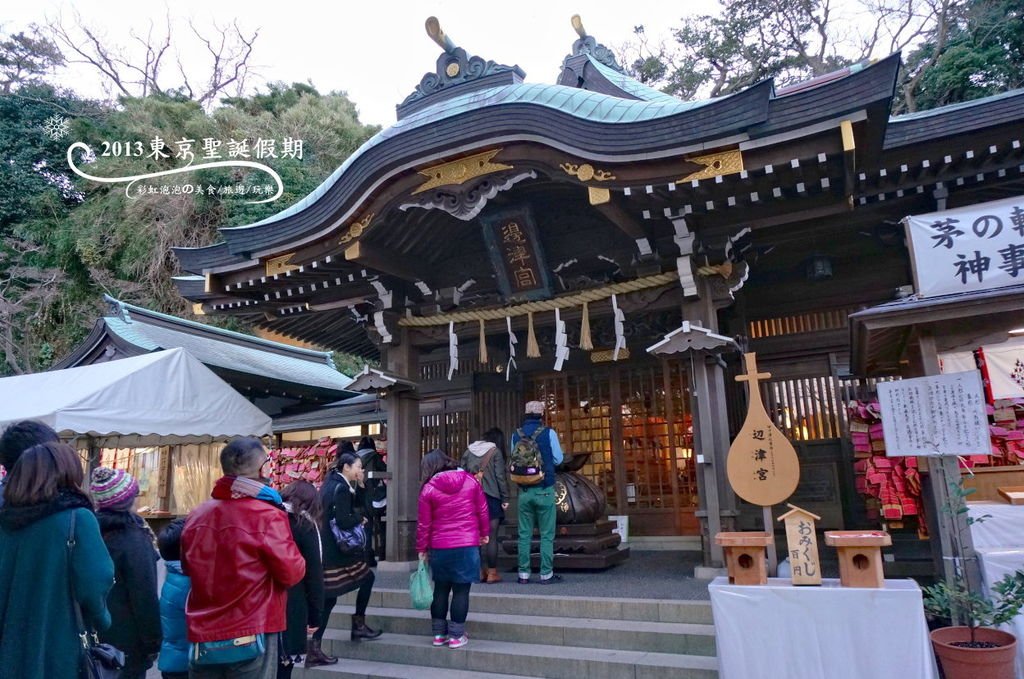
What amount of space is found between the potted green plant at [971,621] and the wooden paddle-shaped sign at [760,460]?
1.16 meters

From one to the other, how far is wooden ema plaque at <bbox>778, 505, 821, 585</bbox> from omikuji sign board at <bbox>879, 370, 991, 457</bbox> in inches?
38.7

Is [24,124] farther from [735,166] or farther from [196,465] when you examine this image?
[735,166]

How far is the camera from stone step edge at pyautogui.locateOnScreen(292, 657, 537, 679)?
491cm

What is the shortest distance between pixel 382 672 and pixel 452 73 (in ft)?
22.7

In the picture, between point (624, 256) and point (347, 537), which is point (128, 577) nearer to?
point (347, 537)

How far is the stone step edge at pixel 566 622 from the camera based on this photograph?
492 cm

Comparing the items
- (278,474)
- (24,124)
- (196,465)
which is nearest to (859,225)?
(278,474)

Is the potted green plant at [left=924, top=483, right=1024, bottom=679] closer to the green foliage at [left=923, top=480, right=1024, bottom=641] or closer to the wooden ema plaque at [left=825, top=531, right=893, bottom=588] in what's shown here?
the green foliage at [left=923, top=480, right=1024, bottom=641]

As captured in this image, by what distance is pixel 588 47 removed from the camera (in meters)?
9.66

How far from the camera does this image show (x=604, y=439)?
31.2 ft

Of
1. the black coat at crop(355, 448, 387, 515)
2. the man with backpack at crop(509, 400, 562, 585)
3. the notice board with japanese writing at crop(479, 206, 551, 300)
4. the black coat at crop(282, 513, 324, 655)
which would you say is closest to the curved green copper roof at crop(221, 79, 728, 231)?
the notice board with japanese writing at crop(479, 206, 551, 300)

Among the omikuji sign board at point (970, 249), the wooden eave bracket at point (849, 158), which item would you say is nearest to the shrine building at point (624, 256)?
the wooden eave bracket at point (849, 158)

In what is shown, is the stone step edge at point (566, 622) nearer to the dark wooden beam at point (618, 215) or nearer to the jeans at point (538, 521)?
the jeans at point (538, 521)

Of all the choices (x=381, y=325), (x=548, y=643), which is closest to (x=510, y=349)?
(x=381, y=325)
